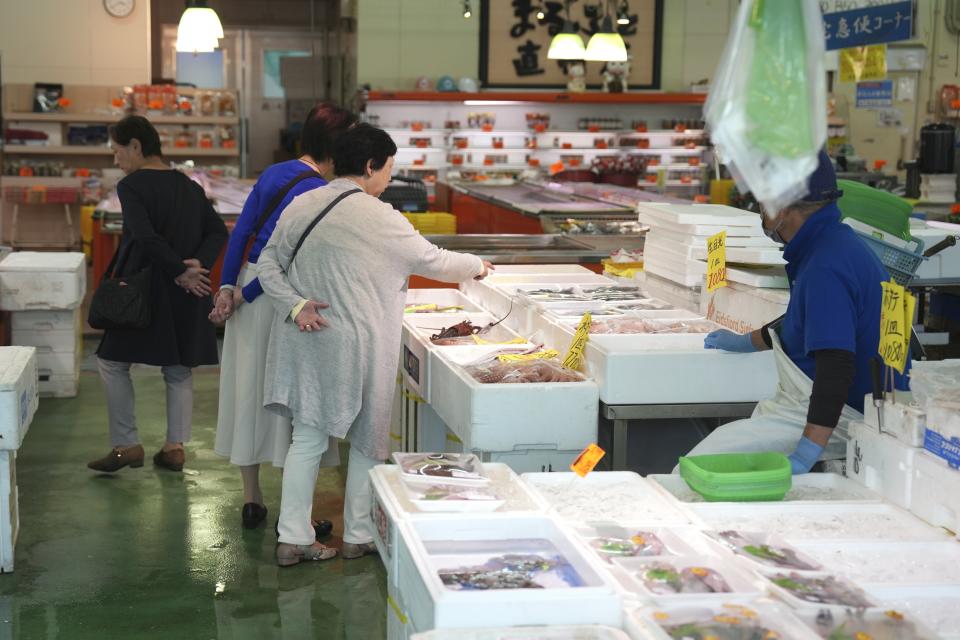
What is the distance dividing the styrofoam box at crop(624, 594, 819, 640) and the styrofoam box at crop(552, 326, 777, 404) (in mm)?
1608

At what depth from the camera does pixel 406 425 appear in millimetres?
5359

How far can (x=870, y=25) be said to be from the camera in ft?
31.9

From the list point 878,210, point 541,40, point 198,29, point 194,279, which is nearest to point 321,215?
point 194,279

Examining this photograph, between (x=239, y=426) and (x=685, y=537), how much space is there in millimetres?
2499

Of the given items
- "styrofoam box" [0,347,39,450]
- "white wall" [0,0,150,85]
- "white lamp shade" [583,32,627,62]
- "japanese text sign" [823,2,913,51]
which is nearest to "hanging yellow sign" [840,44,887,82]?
"japanese text sign" [823,2,913,51]

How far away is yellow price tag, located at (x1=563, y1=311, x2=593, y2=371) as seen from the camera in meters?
4.08

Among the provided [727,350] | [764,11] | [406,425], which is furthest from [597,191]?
[764,11]

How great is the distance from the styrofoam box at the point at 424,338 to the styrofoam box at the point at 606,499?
130 centimetres

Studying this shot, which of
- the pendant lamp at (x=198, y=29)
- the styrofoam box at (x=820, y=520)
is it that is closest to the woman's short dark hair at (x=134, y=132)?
the pendant lamp at (x=198, y=29)

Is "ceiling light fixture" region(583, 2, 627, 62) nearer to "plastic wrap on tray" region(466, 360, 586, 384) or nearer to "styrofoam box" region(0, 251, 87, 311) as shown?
"styrofoam box" region(0, 251, 87, 311)

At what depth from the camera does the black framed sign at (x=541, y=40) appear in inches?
681

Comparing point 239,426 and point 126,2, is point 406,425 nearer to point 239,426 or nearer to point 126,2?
point 239,426

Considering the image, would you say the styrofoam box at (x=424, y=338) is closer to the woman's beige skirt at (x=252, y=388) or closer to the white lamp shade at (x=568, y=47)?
the woman's beige skirt at (x=252, y=388)

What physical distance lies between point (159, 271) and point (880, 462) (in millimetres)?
3524
